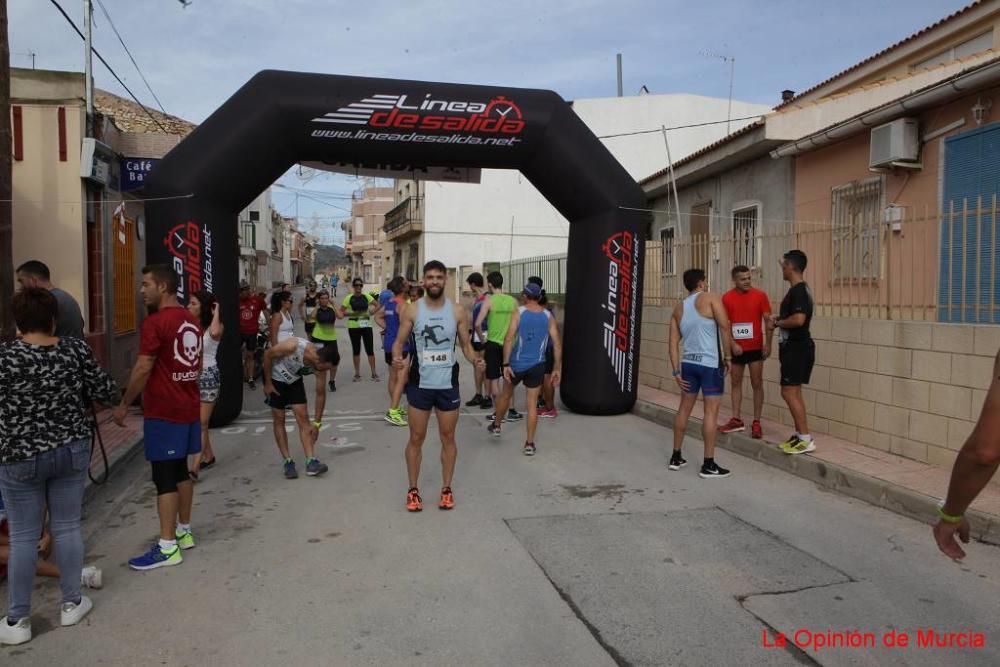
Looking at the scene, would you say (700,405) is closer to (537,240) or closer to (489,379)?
(489,379)

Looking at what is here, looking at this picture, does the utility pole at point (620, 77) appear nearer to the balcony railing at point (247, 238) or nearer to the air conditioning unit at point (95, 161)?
the balcony railing at point (247, 238)

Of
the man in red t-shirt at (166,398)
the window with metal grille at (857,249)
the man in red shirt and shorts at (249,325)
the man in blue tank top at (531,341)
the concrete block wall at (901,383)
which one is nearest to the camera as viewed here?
the man in red t-shirt at (166,398)

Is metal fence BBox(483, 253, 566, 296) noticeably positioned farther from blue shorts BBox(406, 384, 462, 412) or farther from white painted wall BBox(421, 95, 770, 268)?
blue shorts BBox(406, 384, 462, 412)

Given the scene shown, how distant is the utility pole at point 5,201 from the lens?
5.56 metres

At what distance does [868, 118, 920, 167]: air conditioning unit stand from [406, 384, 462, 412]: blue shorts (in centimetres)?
709

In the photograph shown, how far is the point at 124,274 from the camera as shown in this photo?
40.2ft

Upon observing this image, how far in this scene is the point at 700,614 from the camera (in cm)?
377

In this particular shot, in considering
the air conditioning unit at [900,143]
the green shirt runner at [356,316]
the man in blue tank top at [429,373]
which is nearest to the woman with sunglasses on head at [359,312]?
the green shirt runner at [356,316]

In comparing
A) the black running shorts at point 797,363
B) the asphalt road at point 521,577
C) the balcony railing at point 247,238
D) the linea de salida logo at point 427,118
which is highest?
the balcony railing at point 247,238

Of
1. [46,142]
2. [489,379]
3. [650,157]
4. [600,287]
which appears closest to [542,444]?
[489,379]

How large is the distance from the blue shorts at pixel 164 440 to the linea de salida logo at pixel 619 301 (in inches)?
243

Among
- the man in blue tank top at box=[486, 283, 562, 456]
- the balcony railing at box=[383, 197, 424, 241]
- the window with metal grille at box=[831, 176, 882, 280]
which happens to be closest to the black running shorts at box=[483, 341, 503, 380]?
the man in blue tank top at box=[486, 283, 562, 456]

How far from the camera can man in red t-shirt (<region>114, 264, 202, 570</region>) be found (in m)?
4.42

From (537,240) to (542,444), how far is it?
2649 centimetres
